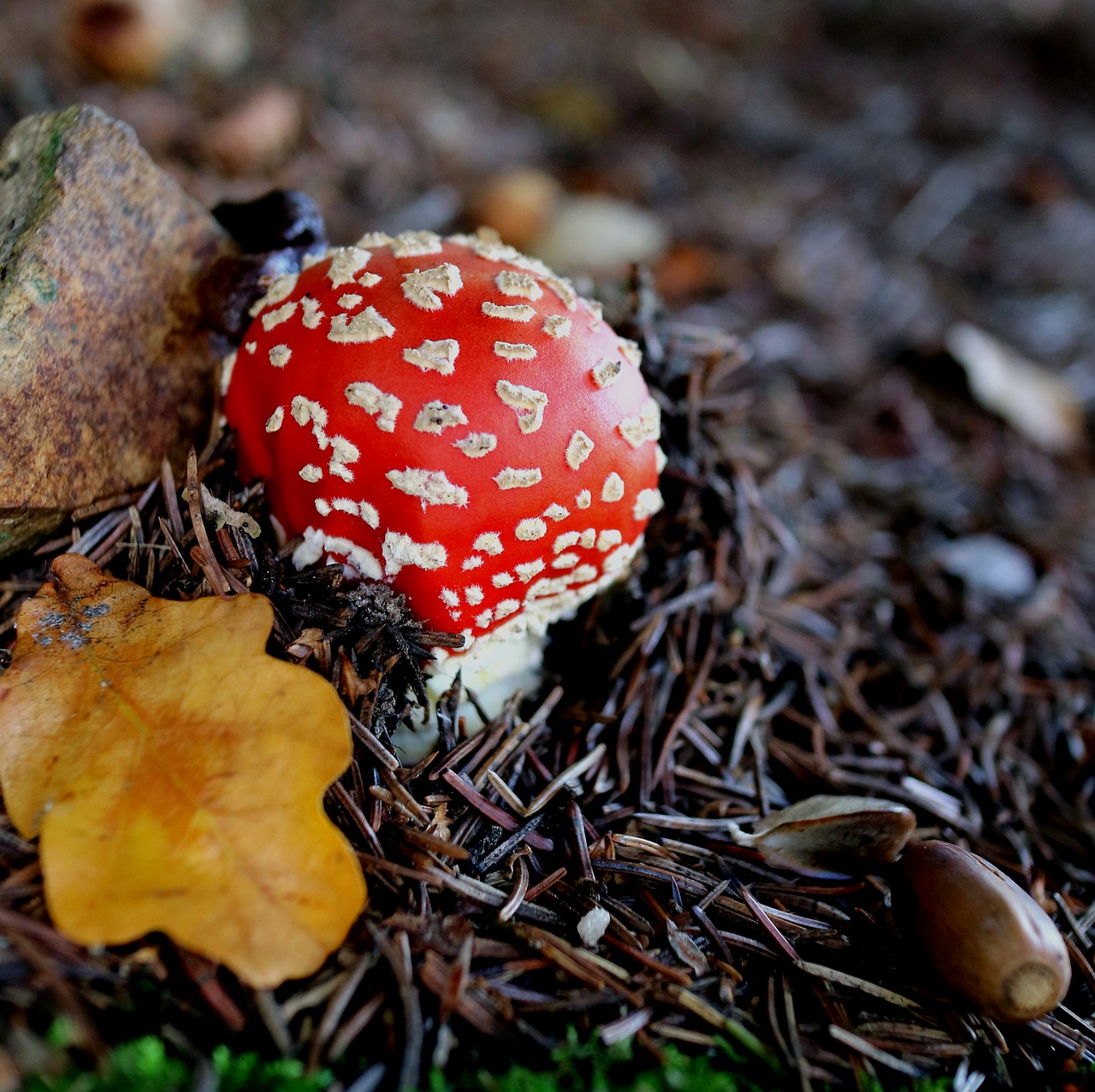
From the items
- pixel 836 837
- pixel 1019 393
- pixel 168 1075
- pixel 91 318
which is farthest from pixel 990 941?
pixel 1019 393

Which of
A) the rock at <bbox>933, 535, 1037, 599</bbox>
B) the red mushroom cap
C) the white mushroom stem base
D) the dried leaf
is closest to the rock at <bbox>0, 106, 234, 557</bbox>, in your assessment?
the red mushroom cap

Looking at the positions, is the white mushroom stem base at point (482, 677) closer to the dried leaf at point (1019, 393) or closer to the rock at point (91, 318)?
the rock at point (91, 318)

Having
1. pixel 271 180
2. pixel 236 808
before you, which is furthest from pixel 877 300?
pixel 236 808

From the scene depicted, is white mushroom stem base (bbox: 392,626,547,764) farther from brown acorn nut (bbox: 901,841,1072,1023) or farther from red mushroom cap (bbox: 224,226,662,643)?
brown acorn nut (bbox: 901,841,1072,1023)

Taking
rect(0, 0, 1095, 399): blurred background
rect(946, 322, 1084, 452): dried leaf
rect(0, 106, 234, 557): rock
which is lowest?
rect(946, 322, 1084, 452): dried leaf

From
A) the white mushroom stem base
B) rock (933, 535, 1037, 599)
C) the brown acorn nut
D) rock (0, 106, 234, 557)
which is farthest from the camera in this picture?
rock (933, 535, 1037, 599)

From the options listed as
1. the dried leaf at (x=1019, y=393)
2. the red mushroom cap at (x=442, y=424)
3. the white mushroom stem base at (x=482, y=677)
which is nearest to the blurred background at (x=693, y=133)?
the dried leaf at (x=1019, y=393)
